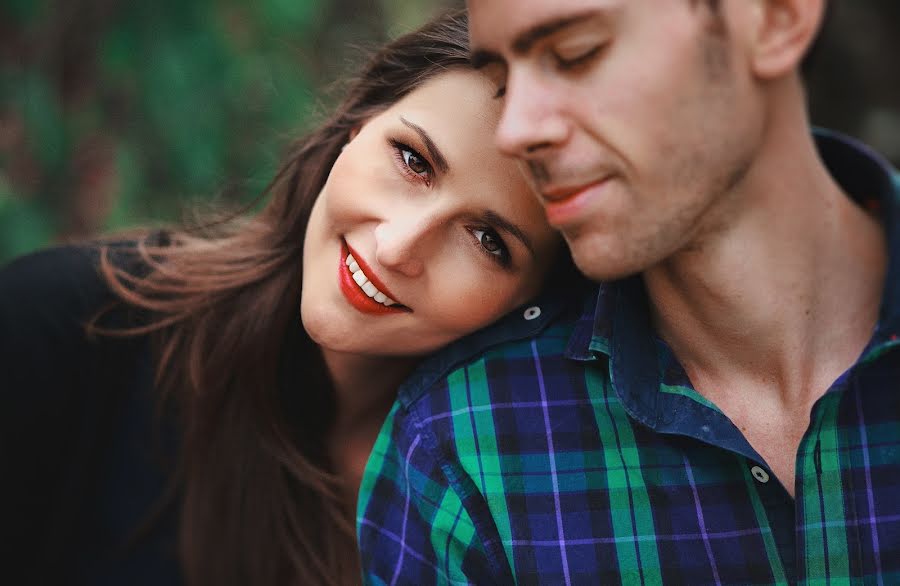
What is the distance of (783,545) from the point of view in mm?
1501

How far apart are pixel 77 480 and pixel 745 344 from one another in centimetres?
145

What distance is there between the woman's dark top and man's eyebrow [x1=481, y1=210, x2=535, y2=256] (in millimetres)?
944

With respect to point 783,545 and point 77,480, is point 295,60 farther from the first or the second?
point 783,545

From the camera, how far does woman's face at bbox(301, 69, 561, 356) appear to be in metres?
1.67

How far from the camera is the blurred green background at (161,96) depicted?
334 centimetres

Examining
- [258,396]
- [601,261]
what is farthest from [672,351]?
[258,396]

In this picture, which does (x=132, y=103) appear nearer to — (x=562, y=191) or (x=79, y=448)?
(x=79, y=448)

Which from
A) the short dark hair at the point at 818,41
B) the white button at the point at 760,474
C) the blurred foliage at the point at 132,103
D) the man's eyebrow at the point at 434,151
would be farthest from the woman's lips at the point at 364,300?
the blurred foliage at the point at 132,103

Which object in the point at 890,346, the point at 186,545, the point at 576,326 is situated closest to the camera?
the point at 890,346

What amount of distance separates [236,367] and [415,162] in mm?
631

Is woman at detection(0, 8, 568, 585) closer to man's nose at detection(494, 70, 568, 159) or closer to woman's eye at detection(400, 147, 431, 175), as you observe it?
woman's eye at detection(400, 147, 431, 175)

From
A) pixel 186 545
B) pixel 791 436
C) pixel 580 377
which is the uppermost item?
pixel 580 377

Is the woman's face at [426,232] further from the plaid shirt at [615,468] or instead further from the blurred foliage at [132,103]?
the blurred foliage at [132,103]

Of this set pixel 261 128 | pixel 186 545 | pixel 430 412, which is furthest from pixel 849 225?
pixel 261 128
